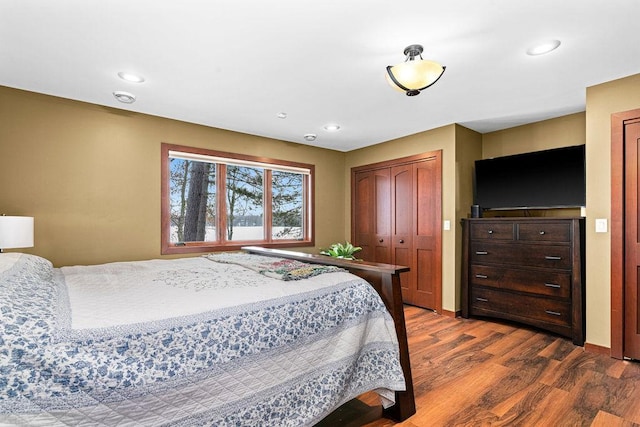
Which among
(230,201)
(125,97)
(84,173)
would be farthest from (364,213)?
(84,173)

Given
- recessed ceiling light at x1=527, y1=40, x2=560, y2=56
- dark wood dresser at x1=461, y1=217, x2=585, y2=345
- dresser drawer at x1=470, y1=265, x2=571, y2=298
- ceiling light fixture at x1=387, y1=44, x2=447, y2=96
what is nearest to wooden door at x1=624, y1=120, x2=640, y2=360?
dark wood dresser at x1=461, y1=217, x2=585, y2=345

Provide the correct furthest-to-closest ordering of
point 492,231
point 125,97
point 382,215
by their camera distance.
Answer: point 382,215 < point 492,231 < point 125,97

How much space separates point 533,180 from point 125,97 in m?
4.23

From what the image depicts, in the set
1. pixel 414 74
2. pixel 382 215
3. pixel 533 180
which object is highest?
pixel 414 74

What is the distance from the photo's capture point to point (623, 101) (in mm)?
2668

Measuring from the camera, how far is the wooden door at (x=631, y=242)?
2600 millimetres

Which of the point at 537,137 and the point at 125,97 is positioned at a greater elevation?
the point at 125,97

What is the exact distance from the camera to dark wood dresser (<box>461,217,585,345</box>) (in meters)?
3.06

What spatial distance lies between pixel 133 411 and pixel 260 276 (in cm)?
96

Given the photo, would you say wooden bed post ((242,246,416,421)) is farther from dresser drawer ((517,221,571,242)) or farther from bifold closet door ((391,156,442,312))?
bifold closet door ((391,156,442,312))

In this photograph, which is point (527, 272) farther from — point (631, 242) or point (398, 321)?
point (398, 321)

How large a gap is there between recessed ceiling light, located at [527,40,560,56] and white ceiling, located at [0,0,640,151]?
49mm

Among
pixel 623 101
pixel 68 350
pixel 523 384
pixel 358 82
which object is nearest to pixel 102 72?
pixel 358 82

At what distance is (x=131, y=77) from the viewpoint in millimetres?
2605
